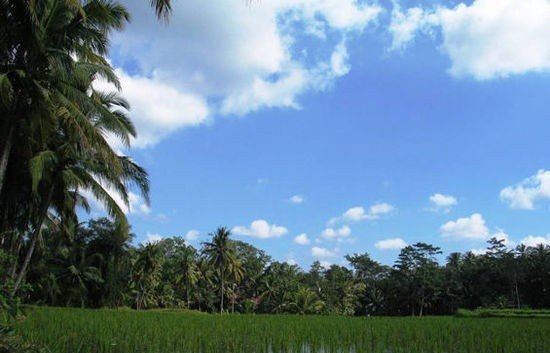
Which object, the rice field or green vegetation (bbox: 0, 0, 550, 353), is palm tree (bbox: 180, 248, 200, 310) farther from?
the rice field

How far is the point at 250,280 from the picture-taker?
48.7 metres

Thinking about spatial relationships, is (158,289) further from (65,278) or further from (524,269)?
(524,269)

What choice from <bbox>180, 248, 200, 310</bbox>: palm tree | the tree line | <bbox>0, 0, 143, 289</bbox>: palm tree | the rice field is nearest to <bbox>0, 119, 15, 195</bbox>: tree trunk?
<bbox>0, 0, 143, 289</bbox>: palm tree

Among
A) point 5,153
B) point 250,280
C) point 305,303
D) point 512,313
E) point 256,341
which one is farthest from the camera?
point 250,280

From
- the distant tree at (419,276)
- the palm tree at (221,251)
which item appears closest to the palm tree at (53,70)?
the palm tree at (221,251)

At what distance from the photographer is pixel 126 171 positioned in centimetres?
1283

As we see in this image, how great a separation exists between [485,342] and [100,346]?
981 centimetres

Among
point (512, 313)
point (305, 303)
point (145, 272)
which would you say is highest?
point (145, 272)

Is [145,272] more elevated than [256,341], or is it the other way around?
[145,272]

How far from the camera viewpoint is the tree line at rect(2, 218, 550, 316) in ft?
112

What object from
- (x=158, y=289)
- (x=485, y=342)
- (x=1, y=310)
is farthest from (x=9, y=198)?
(x=158, y=289)

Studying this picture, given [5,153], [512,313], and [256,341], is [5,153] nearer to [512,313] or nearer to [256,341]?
[256,341]

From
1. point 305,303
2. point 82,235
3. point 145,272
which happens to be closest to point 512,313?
point 305,303

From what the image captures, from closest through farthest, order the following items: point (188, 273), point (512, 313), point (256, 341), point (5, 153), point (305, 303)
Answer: point (5, 153)
point (256, 341)
point (512, 313)
point (305, 303)
point (188, 273)
